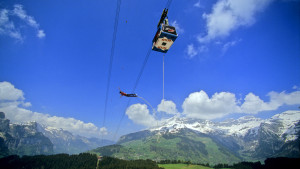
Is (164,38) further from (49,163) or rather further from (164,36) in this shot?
(49,163)

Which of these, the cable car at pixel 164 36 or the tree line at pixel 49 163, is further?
the tree line at pixel 49 163

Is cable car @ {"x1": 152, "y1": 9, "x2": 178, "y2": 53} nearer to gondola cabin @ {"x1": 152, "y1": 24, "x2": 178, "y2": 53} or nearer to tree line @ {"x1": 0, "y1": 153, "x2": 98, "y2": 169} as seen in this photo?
gondola cabin @ {"x1": 152, "y1": 24, "x2": 178, "y2": 53}

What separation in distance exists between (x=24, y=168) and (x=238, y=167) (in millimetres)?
246261

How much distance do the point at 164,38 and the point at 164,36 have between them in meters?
0.44

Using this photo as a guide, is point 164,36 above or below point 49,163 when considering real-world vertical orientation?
above

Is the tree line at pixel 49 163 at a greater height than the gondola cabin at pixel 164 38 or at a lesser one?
lesser

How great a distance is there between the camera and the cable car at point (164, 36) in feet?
81.4

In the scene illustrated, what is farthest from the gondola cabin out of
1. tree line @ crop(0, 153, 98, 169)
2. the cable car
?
tree line @ crop(0, 153, 98, 169)

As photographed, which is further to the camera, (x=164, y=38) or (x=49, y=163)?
(x=49, y=163)

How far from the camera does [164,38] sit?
2573 centimetres

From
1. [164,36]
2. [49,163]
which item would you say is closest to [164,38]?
[164,36]

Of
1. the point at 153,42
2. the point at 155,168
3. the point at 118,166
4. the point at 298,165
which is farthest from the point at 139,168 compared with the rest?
the point at 153,42

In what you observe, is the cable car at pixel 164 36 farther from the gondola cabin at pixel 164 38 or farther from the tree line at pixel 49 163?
the tree line at pixel 49 163

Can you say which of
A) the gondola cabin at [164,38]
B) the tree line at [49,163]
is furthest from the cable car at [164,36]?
the tree line at [49,163]
